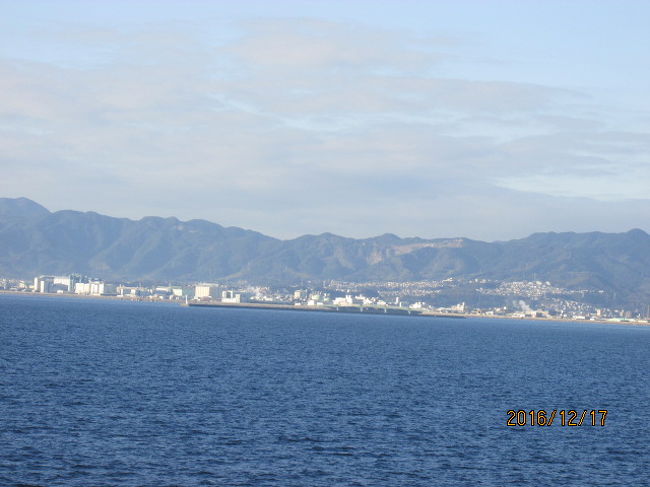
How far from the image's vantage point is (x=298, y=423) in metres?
56.7

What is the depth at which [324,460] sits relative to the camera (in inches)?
1828

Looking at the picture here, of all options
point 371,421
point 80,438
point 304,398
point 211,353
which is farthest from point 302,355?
point 80,438

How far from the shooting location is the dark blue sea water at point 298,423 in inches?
1720

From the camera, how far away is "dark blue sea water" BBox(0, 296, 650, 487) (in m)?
43.7

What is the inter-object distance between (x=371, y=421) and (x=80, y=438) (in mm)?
19246
